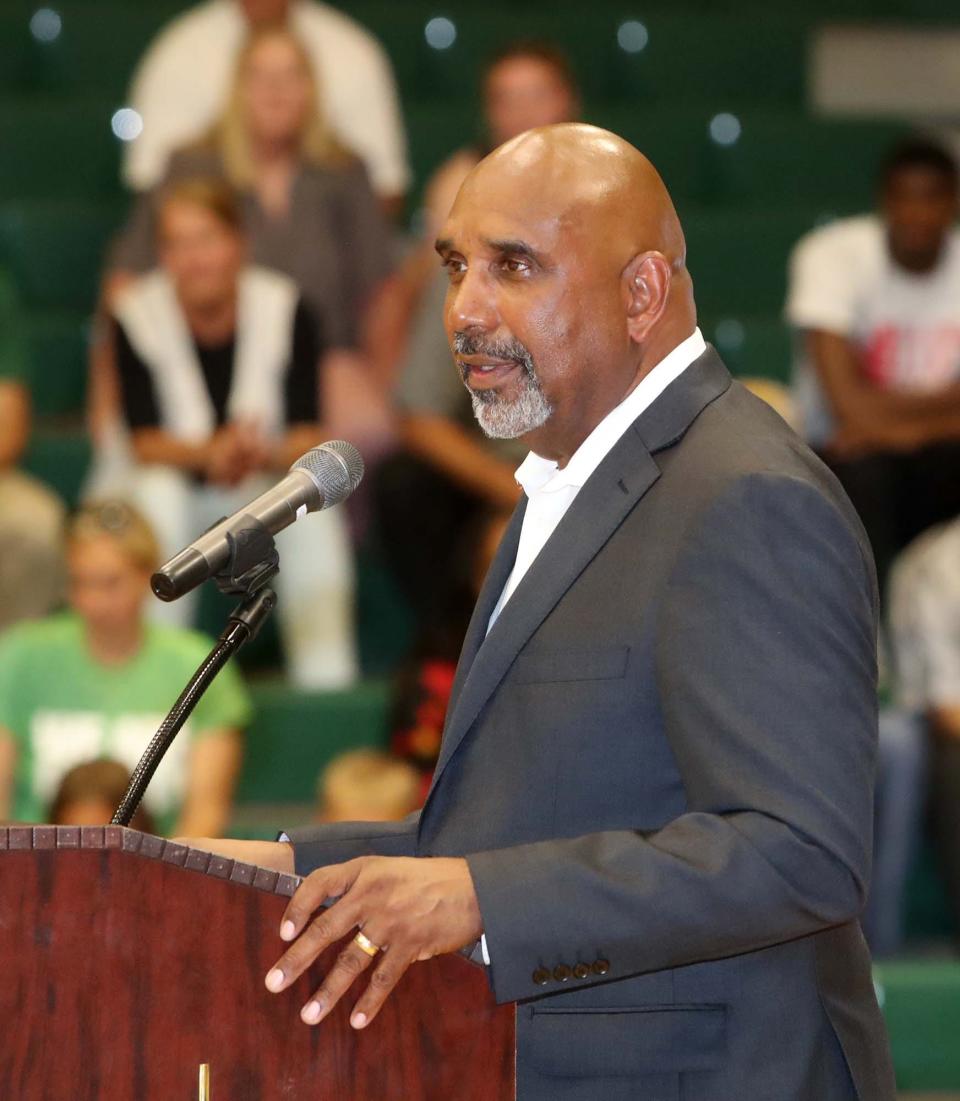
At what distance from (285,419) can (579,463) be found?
2741 mm

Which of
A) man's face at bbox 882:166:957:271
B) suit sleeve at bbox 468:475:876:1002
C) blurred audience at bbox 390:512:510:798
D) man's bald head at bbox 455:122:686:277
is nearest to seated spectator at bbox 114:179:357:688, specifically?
blurred audience at bbox 390:512:510:798

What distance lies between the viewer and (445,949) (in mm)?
1417

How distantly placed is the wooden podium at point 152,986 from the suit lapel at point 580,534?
0.31 metres

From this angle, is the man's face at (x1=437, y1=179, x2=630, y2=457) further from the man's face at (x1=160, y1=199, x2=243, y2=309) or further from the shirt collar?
the man's face at (x1=160, y1=199, x2=243, y2=309)

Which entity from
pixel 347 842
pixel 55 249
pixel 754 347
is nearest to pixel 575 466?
pixel 347 842

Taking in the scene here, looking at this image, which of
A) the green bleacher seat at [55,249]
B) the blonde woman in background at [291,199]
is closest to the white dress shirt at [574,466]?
the blonde woman in background at [291,199]

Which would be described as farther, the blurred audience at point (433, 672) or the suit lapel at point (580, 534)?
the blurred audience at point (433, 672)

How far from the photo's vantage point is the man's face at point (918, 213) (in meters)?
4.87

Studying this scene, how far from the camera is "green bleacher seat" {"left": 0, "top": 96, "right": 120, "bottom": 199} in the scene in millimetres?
5633

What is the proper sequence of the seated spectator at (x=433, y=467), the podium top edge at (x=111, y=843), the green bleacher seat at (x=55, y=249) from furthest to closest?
the green bleacher seat at (x=55, y=249)
the seated spectator at (x=433, y=467)
the podium top edge at (x=111, y=843)

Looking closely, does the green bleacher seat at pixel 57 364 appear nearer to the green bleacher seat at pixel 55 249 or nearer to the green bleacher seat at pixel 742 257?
the green bleacher seat at pixel 55 249

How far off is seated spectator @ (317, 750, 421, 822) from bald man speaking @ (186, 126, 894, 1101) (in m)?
1.80

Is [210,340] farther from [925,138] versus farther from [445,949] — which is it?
[445,949]

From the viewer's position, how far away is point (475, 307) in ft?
5.55
